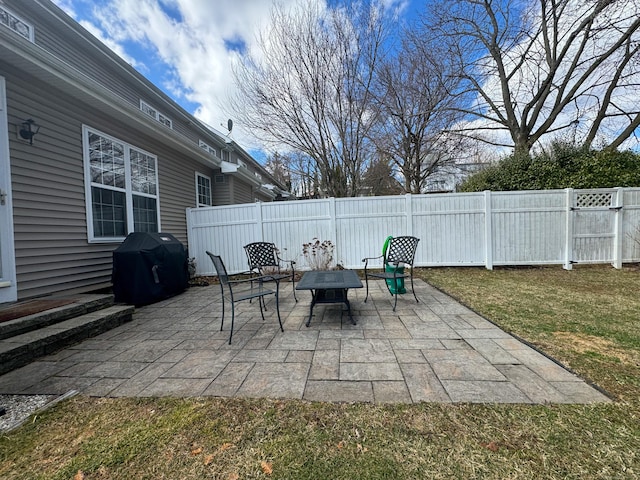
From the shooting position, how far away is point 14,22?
14.5 feet

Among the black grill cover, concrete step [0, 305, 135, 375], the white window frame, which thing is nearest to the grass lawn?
concrete step [0, 305, 135, 375]

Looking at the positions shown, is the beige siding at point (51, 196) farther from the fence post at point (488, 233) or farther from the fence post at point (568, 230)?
the fence post at point (568, 230)

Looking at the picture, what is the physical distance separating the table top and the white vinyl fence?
273 centimetres

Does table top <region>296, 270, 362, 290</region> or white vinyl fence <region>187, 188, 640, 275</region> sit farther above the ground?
white vinyl fence <region>187, 188, 640, 275</region>

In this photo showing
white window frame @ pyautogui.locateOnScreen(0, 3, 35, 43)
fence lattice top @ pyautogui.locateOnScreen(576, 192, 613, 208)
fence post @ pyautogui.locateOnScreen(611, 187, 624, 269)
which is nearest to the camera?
white window frame @ pyautogui.locateOnScreen(0, 3, 35, 43)

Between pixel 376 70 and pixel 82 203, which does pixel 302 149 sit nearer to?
pixel 376 70

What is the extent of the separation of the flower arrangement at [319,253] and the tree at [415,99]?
17.9ft

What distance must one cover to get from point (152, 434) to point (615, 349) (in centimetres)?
384

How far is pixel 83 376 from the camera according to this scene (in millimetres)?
2297

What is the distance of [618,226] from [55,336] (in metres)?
10.2

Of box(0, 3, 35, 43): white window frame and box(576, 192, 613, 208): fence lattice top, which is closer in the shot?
box(0, 3, 35, 43): white window frame

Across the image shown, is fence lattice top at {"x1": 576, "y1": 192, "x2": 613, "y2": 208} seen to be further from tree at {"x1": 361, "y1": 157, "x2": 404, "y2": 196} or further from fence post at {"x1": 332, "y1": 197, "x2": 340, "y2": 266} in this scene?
tree at {"x1": 361, "y1": 157, "x2": 404, "y2": 196}

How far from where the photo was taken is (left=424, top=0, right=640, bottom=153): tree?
26.5 ft

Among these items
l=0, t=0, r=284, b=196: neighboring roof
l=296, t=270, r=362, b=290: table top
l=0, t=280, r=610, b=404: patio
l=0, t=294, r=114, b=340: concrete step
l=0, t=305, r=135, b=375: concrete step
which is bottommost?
l=0, t=280, r=610, b=404: patio
